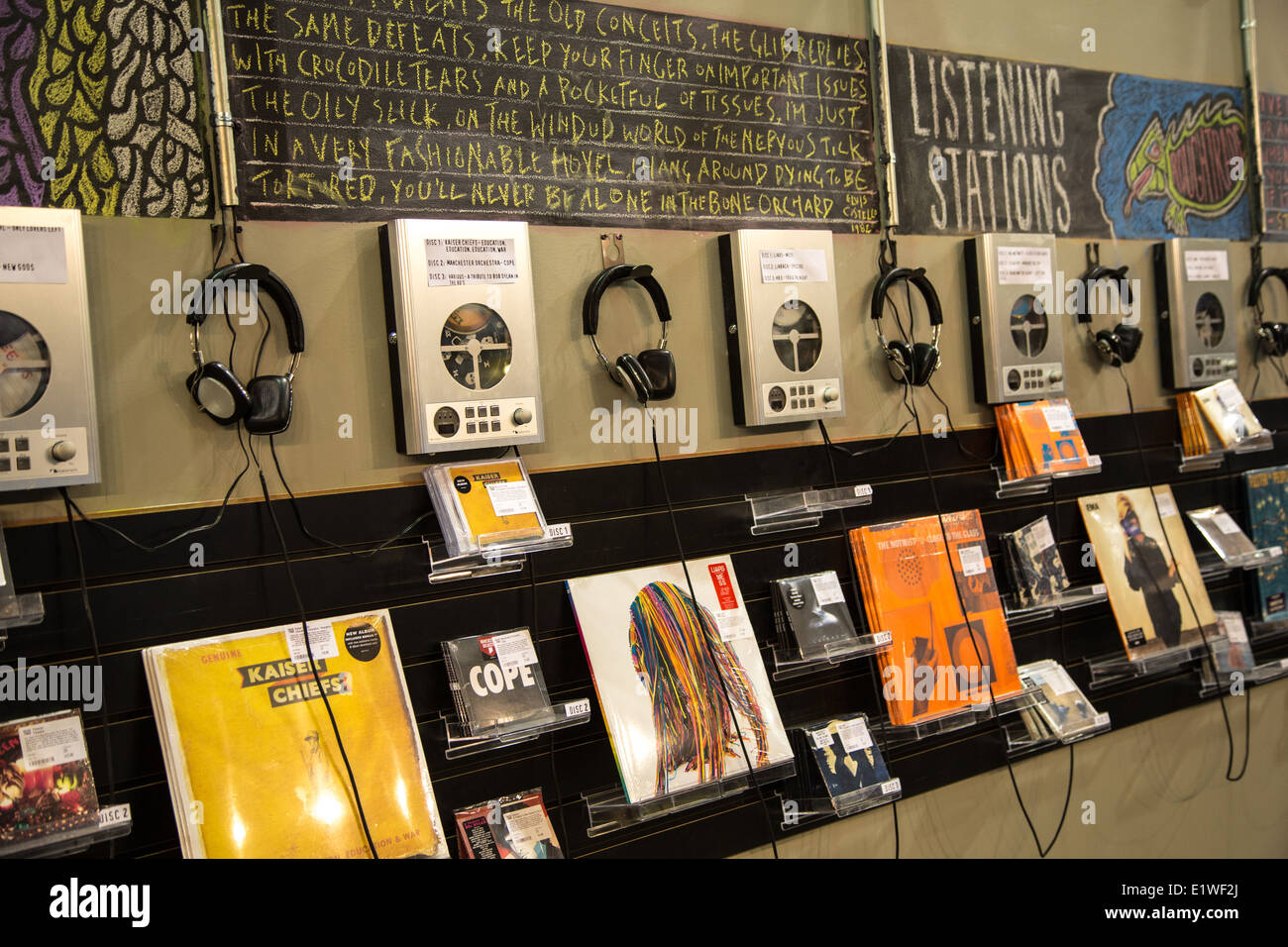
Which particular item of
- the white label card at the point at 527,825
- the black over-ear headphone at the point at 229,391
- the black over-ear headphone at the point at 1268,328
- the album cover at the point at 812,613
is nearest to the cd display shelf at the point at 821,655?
the album cover at the point at 812,613

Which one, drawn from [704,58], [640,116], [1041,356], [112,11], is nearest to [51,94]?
[112,11]

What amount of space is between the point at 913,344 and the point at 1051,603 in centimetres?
81

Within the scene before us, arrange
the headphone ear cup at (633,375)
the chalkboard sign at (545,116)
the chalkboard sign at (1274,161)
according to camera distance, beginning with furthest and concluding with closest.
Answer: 1. the chalkboard sign at (1274,161)
2. the headphone ear cup at (633,375)
3. the chalkboard sign at (545,116)

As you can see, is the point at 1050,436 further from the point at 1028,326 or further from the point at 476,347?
the point at 476,347

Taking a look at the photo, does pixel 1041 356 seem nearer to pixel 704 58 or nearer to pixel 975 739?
pixel 975 739

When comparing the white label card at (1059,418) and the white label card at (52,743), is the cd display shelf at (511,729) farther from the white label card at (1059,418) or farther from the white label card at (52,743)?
the white label card at (1059,418)

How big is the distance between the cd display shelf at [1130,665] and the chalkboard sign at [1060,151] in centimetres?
129

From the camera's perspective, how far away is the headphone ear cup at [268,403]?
5.80 ft

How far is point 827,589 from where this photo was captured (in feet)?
8.01
